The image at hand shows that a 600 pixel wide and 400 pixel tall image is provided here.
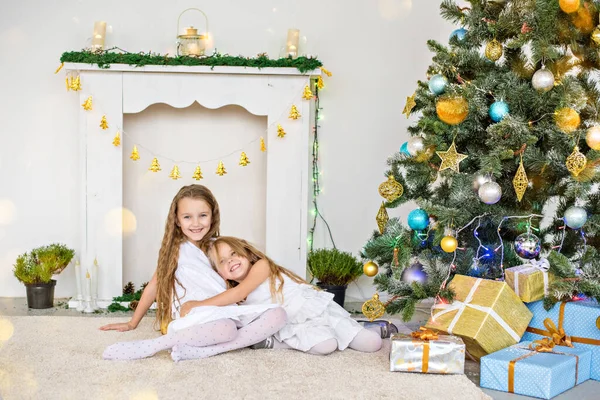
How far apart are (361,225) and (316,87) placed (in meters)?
0.89

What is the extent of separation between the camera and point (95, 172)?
13.3 ft

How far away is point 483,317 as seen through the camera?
2.77 m

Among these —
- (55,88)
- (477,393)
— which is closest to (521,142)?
(477,393)

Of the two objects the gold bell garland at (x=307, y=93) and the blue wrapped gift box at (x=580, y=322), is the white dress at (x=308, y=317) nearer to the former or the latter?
the blue wrapped gift box at (x=580, y=322)

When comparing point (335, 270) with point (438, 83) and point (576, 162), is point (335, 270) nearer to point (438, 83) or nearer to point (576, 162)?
point (438, 83)

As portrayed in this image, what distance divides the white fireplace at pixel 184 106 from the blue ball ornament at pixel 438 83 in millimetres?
1192

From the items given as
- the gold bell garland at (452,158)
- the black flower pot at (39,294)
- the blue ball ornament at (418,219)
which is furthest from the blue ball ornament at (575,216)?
the black flower pot at (39,294)

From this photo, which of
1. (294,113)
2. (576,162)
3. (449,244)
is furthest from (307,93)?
(576,162)

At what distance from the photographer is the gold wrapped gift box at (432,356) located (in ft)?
8.58

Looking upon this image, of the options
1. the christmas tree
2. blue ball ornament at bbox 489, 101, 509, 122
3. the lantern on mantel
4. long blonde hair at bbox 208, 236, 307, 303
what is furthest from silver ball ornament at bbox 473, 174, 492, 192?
the lantern on mantel

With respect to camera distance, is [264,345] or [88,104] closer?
[264,345]

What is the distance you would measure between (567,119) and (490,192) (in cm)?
40

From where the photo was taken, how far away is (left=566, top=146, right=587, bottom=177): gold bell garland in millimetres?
2650

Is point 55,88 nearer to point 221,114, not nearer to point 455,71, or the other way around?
point 221,114
